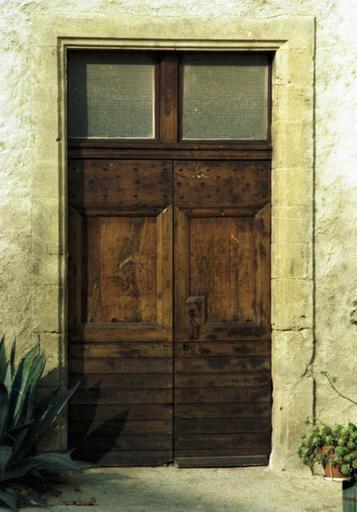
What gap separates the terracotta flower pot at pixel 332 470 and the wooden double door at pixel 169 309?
786mm

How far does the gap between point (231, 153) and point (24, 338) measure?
5.81 feet

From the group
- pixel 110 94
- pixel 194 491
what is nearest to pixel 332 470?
pixel 194 491

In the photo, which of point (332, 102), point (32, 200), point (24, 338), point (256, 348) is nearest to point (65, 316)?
point (24, 338)

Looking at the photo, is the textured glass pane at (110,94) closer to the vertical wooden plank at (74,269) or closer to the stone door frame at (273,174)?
the stone door frame at (273,174)

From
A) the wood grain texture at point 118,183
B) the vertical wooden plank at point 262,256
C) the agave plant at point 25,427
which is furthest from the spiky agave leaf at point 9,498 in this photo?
the vertical wooden plank at point 262,256

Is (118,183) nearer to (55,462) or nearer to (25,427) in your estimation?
(25,427)

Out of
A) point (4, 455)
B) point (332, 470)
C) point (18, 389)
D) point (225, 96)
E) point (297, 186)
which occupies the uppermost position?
point (225, 96)

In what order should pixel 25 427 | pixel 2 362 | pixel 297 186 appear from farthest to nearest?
1. pixel 297 186
2. pixel 2 362
3. pixel 25 427

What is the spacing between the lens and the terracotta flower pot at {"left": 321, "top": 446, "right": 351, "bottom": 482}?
562 centimetres

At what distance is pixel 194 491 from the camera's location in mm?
5922

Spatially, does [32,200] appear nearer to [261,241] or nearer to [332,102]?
[261,241]

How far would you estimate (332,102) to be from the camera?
6.23 metres

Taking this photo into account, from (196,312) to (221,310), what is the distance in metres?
0.17

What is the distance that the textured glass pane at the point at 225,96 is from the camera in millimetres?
6355
